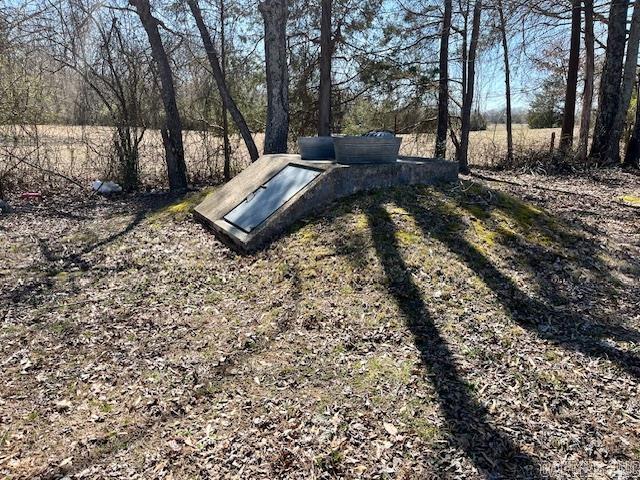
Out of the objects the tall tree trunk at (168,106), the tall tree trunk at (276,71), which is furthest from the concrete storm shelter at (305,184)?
the tall tree trunk at (168,106)

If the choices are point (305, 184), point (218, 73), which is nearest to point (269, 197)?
point (305, 184)

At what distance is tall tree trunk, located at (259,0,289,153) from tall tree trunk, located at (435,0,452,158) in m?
4.44

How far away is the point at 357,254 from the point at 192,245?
2194 millimetres

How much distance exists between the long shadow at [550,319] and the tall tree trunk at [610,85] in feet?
28.1

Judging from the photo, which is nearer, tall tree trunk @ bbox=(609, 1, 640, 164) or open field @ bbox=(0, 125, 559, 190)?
open field @ bbox=(0, 125, 559, 190)

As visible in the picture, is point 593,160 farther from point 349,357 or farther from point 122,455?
point 122,455

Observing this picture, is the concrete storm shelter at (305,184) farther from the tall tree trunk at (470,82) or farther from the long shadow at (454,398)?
the tall tree trunk at (470,82)

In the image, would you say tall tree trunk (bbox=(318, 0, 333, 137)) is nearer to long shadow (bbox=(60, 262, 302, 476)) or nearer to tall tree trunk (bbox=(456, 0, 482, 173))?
tall tree trunk (bbox=(456, 0, 482, 173))

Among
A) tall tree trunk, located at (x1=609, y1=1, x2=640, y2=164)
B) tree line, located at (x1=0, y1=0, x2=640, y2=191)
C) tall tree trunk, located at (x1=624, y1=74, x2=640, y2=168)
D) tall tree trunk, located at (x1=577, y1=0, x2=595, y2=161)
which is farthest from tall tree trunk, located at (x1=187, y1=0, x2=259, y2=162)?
tall tree trunk, located at (x1=624, y1=74, x2=640, y2=168)

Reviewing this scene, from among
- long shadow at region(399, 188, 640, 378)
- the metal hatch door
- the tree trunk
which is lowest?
long shadow at region(399, 188, 640, 378)

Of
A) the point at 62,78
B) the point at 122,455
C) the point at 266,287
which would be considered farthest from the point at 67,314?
the point at 62,78

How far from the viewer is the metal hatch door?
5426 mm

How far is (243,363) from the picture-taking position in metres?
3.22

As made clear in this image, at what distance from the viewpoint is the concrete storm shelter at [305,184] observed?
5277 mm
